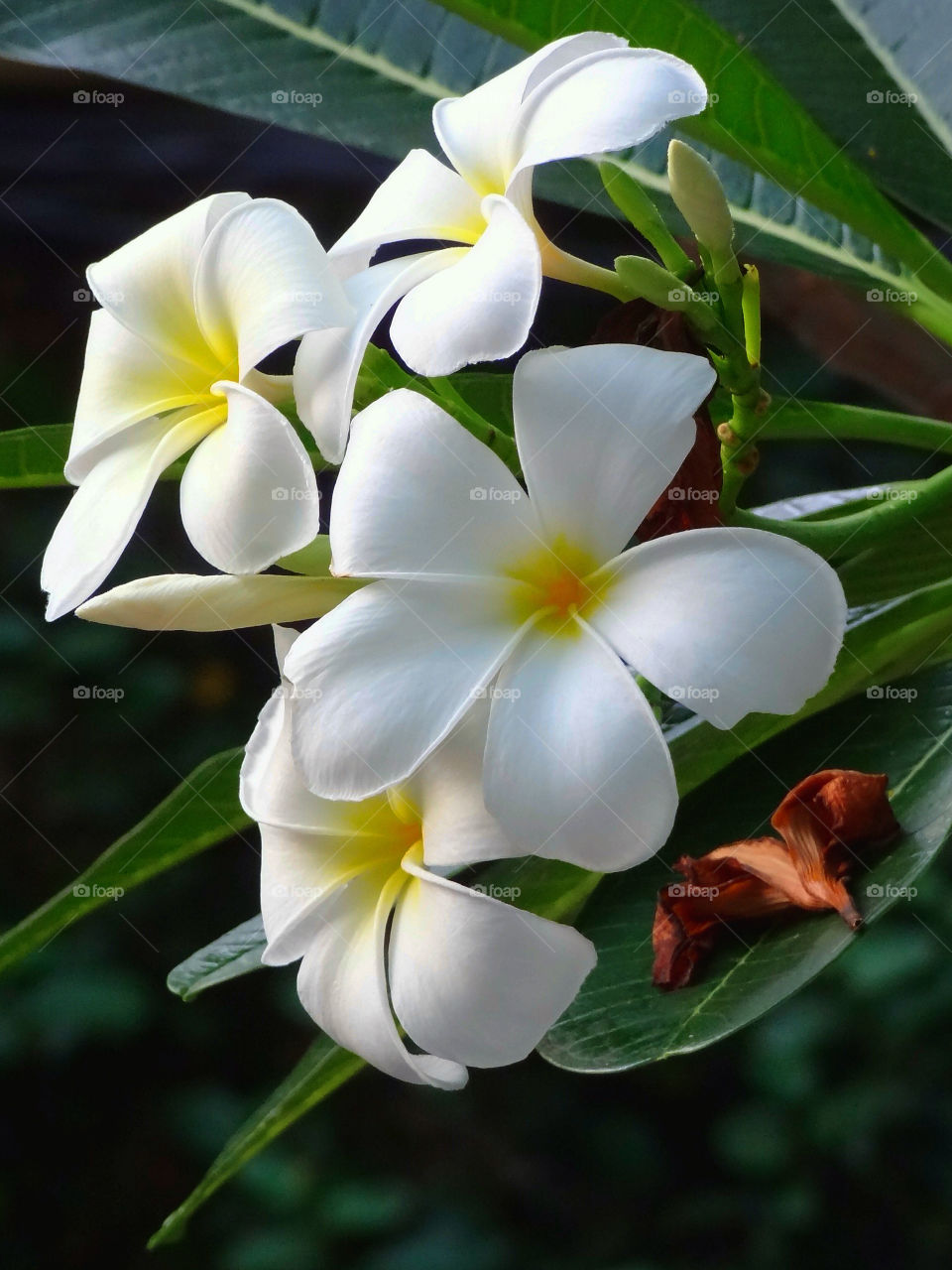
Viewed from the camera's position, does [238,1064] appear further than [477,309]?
Yes

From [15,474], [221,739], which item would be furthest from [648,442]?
[221,739]

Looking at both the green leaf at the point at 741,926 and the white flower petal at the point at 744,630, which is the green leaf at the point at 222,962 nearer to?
the green leaf at the point at 741,926

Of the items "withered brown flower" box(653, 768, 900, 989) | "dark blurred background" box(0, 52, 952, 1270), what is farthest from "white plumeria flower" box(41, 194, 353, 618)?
"dark blurred background" box(0, 52, 952, 1270)

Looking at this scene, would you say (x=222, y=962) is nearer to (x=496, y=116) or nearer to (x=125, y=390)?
(x=125, y=390)

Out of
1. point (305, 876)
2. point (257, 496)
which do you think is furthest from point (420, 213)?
point (305, 876)

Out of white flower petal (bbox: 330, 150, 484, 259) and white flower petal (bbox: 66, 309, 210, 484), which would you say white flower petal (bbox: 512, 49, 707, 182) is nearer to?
white flower petal (bbox: 330, 150, 484, 259)
